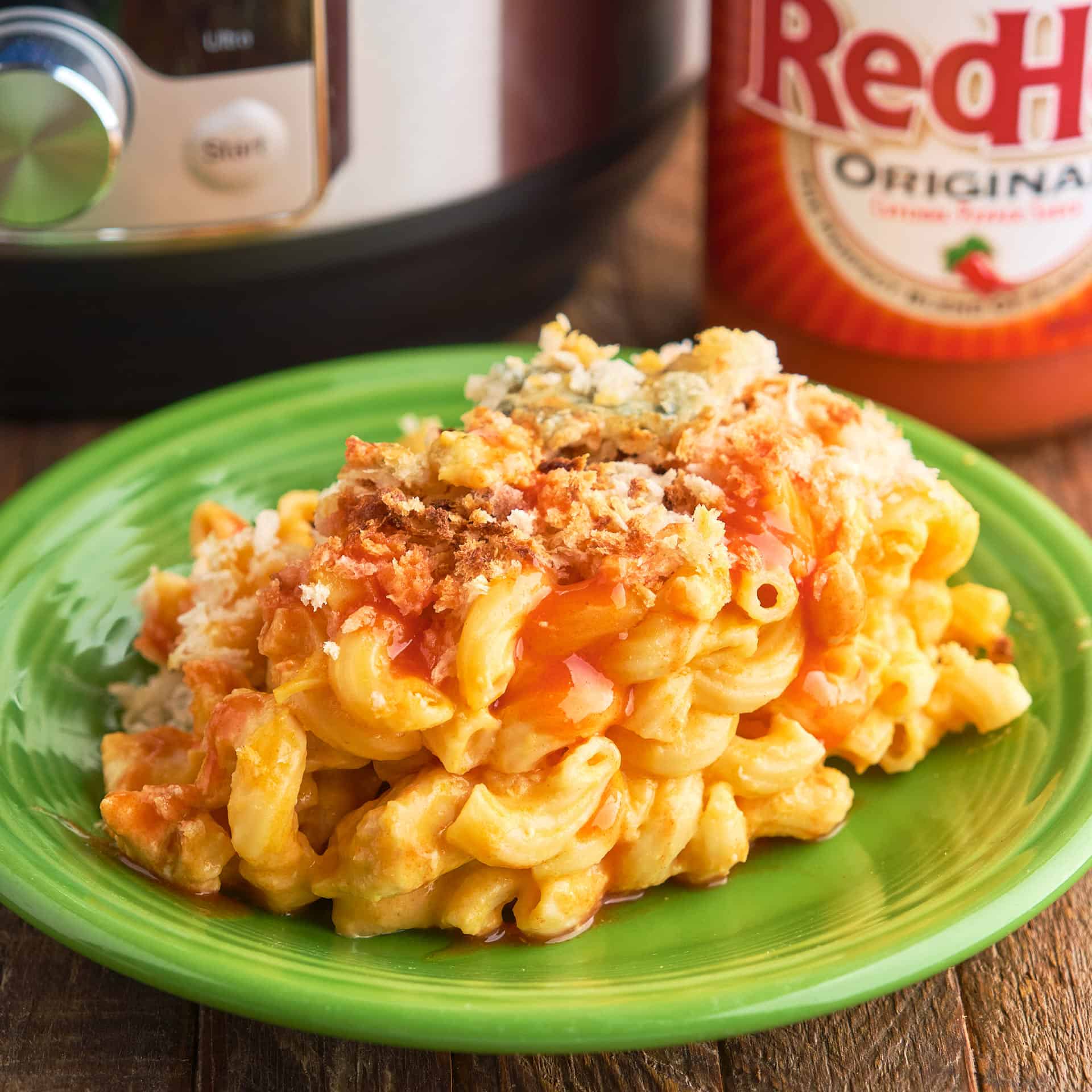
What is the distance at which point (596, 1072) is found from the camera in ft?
4.03

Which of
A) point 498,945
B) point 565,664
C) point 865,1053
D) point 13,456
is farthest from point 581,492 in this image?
point 13,456

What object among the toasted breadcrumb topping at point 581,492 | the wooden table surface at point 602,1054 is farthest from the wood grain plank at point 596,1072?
the toasted breadcrumb topping at point 581,492

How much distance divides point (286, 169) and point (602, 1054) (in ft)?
3.62

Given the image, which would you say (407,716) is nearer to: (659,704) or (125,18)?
(659,704)

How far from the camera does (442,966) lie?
119 cm

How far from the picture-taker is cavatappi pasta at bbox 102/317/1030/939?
1.21 m

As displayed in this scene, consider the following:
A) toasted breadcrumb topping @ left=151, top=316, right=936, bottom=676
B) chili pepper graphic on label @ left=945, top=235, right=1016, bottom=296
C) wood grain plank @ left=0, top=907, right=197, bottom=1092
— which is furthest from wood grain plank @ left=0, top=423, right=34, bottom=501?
chili pepper graphic on label @ left=945, top=235, right=1016, bottom=296

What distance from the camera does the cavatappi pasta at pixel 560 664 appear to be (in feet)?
3.96

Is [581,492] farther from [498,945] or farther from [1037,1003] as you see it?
[1037,1003]

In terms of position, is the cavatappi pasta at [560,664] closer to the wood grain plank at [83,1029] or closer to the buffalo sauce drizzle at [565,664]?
the buffalo sauce drizzle at [565,664]

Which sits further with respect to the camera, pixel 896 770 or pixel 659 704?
pixel 896 770

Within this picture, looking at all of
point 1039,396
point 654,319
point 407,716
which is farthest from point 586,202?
point 407,716

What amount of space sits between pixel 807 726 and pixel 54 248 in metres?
1.07

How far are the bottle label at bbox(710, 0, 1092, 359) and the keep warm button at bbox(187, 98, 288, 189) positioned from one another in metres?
0.59
